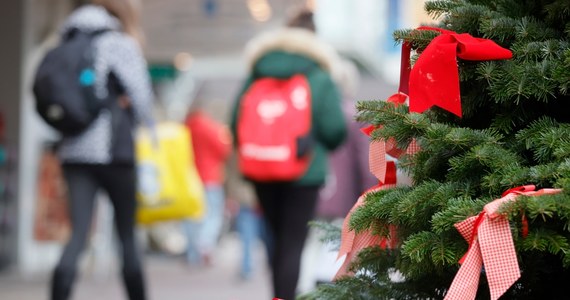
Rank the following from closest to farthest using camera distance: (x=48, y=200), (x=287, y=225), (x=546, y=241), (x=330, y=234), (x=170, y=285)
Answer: (x=546, y=241)
(x=330, y=234)
(x=287, y=225)
(x=170, y=285)
(x=48, y=200)

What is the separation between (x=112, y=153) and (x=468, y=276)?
12.6 ft

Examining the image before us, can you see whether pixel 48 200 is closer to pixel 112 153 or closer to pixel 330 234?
pixel 112 153

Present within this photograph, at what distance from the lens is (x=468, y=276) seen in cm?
213

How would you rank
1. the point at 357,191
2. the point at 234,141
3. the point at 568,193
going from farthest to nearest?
the point at 357,191 < the point at 234,141 < the point at 568,193

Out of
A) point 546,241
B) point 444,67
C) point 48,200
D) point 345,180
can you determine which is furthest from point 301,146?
point 48,200

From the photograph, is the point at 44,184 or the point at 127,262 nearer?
the point at 127,262

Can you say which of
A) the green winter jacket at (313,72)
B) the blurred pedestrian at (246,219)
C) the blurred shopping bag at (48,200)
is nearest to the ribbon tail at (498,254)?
the green winter jacket at (313,72)

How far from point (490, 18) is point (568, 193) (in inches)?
20.5

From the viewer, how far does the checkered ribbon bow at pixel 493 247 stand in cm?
206

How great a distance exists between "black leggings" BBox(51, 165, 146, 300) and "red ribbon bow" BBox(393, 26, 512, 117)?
3606mm

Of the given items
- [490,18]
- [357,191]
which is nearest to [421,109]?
[490,18]

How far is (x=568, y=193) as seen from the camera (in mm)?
2037

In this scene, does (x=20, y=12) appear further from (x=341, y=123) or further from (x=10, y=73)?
(x=341, y=123)

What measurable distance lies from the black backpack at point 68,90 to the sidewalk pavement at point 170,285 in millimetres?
2801
